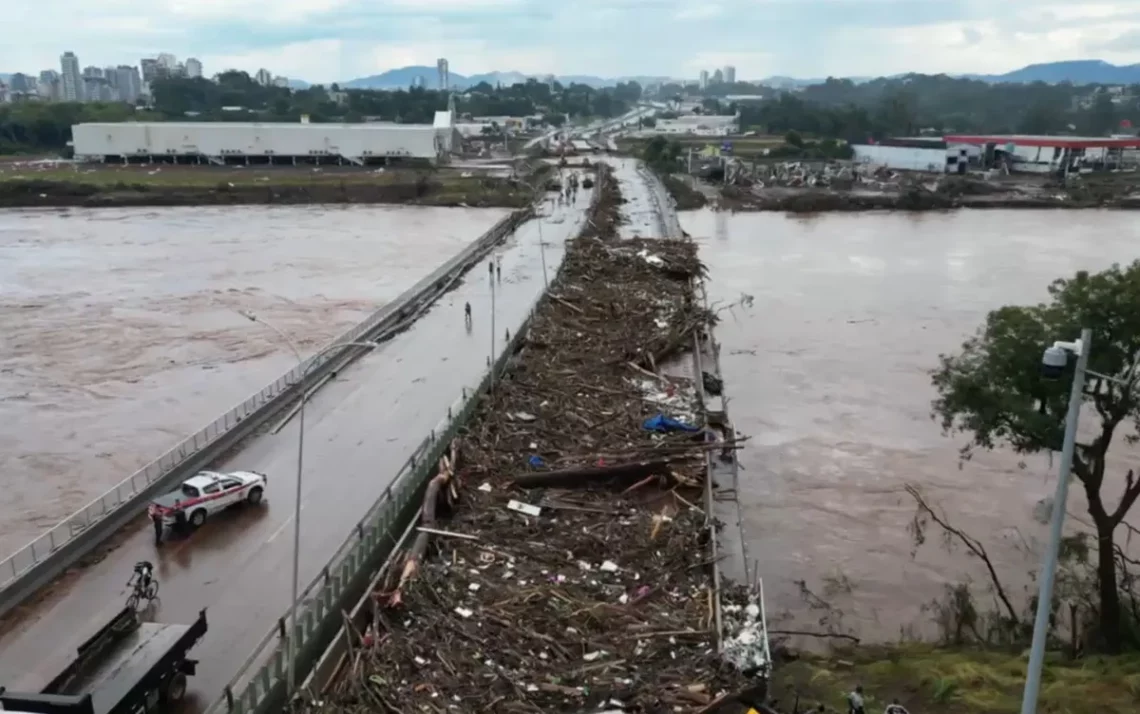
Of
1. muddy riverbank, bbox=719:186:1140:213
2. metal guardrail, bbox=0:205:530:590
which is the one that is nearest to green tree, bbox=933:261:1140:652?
metal guardrail, bbox=0:205:530:590

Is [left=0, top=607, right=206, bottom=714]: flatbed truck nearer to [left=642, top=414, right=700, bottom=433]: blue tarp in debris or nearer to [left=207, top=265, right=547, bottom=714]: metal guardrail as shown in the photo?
[left=207, top=265, right=547, bottom=714]: metal guardrail

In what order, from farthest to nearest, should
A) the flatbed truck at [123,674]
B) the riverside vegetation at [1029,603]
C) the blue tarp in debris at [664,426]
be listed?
the blue tarp in debris at [664,426]
the riverside vegetation at [1029,603]
the flatbed truck at [123,674]

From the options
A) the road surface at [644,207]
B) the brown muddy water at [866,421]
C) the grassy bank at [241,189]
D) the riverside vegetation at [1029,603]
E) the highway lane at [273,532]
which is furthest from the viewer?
the grassy bank at [241,189]

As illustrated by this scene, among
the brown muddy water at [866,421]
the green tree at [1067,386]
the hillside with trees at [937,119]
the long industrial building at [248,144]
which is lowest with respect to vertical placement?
the brown muddy water at [866,421]

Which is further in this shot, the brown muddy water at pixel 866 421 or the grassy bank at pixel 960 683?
the brown muddy water at pixel 866 421

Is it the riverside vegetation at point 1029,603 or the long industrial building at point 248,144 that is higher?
the long industrial building at point 248,144

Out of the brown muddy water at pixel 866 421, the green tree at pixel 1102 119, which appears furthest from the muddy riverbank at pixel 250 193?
the green tree at pixel 1102 119

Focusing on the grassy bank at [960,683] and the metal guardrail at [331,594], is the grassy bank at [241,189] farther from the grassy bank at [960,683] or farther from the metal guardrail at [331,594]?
the grassy bank at [960,683]
